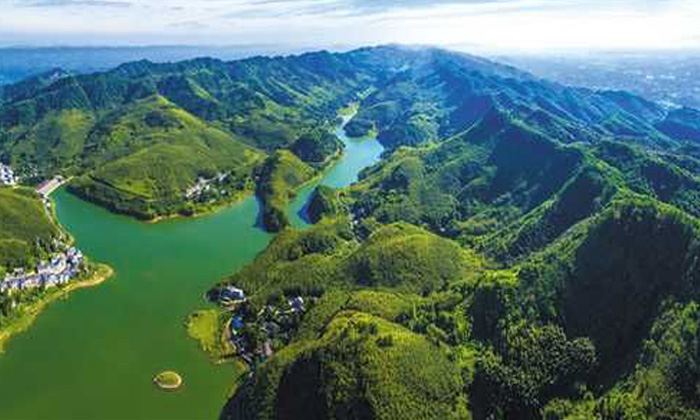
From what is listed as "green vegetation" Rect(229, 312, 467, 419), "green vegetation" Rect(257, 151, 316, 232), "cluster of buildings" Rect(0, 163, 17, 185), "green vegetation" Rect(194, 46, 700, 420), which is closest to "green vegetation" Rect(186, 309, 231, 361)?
"green vegetation" Rect(194, 46, 700, 420)

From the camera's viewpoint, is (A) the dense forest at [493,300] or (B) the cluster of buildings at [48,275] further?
(B) the cluster of buildings at [48,275]

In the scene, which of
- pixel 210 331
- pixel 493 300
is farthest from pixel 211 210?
pixel 493 300

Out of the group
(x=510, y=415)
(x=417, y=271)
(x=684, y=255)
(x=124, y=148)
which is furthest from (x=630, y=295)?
(x=124, y=148)

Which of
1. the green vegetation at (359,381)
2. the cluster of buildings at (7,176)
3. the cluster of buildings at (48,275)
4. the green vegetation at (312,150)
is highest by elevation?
the green vegetation at (359,381)

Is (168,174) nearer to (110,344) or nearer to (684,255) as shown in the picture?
(110,344)

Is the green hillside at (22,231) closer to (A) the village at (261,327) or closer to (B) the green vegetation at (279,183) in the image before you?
(A) the village at (261,327)

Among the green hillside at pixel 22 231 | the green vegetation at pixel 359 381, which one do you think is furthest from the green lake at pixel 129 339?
the green vegetation at pixel 359 381

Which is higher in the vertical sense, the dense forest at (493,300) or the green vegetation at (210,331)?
the dense forest at (493,300)
